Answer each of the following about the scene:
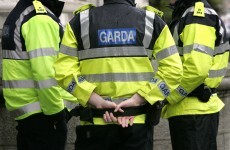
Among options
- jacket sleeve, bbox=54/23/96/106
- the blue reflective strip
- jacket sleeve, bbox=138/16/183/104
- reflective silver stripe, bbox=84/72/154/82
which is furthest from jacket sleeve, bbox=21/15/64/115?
jacket sleeve, bbox=138/16/183/104

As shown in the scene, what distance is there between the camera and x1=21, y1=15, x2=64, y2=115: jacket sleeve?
470 centimetres

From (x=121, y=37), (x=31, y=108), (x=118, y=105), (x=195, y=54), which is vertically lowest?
(x=31, y=108)

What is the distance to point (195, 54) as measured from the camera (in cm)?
476

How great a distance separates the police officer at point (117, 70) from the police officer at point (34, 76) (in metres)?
0.79

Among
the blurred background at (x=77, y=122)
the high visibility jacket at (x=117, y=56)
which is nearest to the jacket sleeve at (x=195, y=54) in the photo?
the high visibility jacket at (x=117, y=56)

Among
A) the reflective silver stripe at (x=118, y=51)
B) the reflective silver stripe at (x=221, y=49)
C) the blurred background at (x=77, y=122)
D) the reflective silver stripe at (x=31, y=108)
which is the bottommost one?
the blurred background at (x=77, y=122)

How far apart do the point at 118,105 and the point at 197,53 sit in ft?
3.97

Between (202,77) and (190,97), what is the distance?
0.27 m

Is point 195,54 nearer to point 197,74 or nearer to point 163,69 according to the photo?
point 197,74

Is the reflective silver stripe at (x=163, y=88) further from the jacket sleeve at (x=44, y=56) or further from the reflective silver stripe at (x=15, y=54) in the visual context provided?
the reflective silver stripe at (x=15, y=54)

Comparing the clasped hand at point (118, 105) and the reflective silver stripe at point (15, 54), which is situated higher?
the clasped hand at point (118, 105)

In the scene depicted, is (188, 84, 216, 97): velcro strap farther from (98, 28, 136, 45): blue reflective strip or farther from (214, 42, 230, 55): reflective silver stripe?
(98, 28, 136, 45): blue reflective strip

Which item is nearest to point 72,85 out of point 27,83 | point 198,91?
point 27,83

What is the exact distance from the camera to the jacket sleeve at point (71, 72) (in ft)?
12.6
